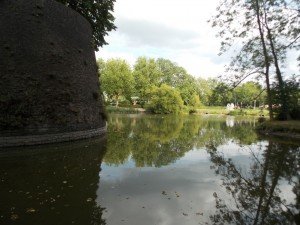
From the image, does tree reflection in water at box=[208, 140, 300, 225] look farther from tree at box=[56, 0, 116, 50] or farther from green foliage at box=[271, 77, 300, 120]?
tree at box=[56, 0, 116, 50]

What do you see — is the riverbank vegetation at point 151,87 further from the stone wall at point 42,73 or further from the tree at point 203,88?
the stone wall at point 42,73

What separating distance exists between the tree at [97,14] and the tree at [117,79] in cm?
4614

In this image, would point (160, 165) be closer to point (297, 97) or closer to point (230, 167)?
point (230, 167)

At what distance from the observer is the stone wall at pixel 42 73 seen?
15.6m

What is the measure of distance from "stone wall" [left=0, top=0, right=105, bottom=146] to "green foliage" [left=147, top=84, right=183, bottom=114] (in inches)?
1997

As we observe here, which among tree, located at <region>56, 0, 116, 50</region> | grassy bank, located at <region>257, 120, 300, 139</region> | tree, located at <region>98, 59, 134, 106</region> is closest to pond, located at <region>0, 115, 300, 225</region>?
grassy bank, located at <region>257, 120, 300, 139</region>

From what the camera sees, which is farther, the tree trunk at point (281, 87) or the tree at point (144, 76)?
the tree at point (144, 76)

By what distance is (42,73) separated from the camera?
16922mm

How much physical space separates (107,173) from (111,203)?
10.1ft

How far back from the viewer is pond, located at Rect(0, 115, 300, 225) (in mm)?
6301

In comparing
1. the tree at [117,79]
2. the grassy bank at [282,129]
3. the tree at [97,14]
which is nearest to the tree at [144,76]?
the tree at [117,79]

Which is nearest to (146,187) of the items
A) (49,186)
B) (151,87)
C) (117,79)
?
(49,186)

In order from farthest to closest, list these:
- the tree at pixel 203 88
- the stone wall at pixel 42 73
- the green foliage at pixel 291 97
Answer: the tree at pixel 203 88, the green foliage at pixel 291 97, the stone wall at pixel 42 73

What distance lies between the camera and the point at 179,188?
862 cm
